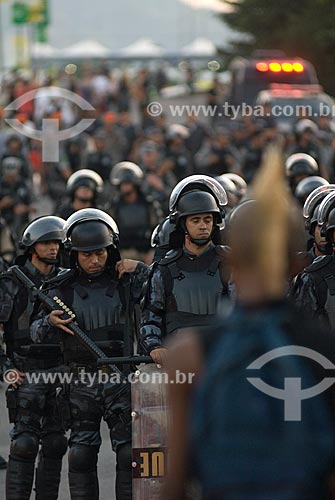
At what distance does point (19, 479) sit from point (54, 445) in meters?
0.24

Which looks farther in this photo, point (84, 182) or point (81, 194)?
point (84, 182)

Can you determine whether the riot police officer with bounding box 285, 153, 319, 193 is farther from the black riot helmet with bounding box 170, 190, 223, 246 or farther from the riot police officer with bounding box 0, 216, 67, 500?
the riot police officer with bounding box 0, 216, 67, 500

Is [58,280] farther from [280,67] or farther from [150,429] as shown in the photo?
[280,67]

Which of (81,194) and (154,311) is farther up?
(81,194)

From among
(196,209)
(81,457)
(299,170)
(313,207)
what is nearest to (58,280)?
(196,209)

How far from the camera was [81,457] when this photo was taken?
6711 mm

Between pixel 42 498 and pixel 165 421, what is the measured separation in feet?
4.06

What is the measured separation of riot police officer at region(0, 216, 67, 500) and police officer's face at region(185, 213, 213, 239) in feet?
2.78

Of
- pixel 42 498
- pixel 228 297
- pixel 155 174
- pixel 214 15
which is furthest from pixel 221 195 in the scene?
pixel 214 15

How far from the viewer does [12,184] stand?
1590 cm

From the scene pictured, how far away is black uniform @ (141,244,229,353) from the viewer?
6.82 meters

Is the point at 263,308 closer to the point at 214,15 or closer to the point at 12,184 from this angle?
the point at 12,184

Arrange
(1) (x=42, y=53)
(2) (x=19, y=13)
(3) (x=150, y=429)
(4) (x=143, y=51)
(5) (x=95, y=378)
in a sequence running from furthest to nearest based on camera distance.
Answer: (1) (x=42, y=53) → (4) (x=143, y=51) → (2) (x=19, y=13) → (5) (x=95, y=378) → (3) (x=150, y=429)

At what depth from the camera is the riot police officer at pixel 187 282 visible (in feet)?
22.4
